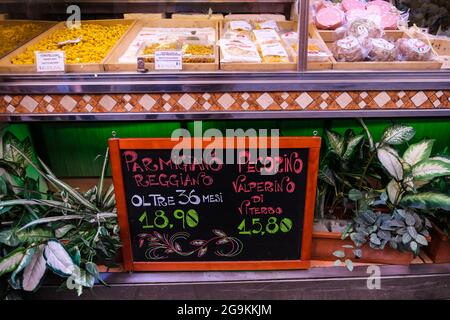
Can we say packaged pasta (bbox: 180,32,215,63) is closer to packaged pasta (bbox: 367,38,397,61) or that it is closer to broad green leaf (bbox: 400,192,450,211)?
packaged pasta (bbox: 367,38,397,61)

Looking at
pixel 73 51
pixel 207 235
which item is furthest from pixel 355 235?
pixel 73 51

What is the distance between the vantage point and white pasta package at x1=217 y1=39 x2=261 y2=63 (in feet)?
6.22

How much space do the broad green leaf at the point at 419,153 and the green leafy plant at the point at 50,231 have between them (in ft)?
4.44

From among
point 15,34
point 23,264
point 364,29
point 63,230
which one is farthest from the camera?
point 15,34

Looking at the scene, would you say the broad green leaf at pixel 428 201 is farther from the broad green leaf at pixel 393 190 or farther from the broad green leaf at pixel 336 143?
the broad green leaf at pixel 336 143

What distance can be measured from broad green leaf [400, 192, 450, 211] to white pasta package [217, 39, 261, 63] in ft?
2.96

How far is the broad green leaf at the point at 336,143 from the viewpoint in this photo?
6.45 ft

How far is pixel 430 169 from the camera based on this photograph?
70.9 inches

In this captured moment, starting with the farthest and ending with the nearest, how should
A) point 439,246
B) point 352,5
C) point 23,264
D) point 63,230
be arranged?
point 352,5 → point 439,246 → point 63,230 → point 23,264

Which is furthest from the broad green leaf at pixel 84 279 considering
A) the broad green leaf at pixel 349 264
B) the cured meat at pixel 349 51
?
the cured meat at pixel 349 51

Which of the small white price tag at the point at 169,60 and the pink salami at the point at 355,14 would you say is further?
the pink salami at the point at 355,14

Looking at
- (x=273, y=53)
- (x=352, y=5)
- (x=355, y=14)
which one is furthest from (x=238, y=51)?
(x=352, y=5)

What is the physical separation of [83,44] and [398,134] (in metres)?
→ 1.62

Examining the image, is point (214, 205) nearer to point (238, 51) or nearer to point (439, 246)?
point (238, 51)
